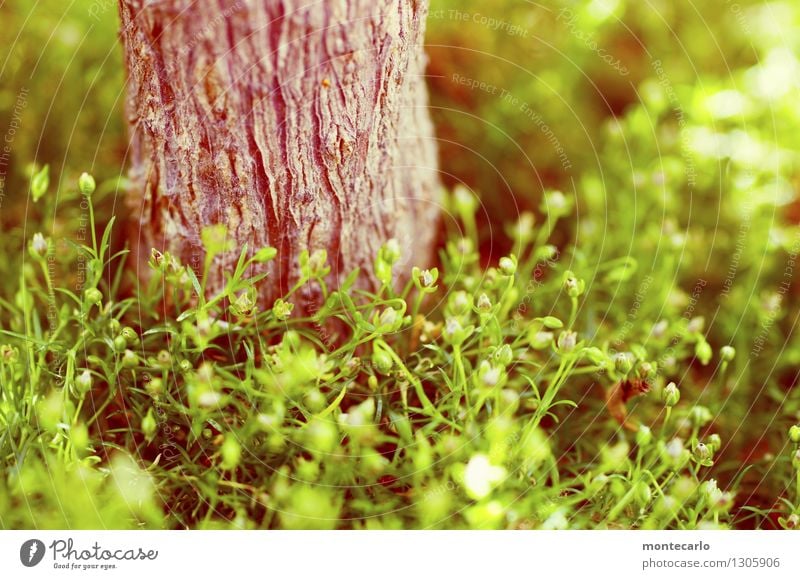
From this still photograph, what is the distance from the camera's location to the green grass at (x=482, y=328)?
63cm

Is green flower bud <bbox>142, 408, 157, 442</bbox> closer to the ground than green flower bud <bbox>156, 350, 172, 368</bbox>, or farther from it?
closer to the ground

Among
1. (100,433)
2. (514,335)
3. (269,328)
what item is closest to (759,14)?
(514,335)

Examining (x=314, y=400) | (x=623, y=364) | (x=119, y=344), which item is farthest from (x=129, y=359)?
(x=623, y=364)

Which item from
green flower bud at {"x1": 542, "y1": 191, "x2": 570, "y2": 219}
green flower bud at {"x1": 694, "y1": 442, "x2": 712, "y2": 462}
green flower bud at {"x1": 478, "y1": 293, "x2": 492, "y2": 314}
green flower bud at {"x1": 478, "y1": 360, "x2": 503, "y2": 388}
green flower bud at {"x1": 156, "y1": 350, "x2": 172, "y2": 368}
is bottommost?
green flower bud at {"x1": 156, "y1": 350, "x2": 172, "y2": 368}

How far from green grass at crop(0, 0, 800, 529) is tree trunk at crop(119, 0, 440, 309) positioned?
5cm

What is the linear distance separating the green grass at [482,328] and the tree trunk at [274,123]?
0.17ft

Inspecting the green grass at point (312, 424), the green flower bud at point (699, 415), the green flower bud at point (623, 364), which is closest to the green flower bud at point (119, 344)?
the green grass at point (312, 424)

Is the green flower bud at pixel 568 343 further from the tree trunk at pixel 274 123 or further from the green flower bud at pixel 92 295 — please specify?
the green flower bud at pixel 92 295

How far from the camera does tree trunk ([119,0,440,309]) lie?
0.56 metres

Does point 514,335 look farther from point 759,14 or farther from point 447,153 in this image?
point 759,14

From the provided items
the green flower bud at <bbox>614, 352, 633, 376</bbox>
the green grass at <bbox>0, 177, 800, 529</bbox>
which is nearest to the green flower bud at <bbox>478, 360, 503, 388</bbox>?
the green grass at <bbox>0, 177, 800, 529</bbox>

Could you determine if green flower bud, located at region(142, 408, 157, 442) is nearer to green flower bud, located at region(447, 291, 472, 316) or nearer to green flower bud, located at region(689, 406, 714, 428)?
green flower bud, located at region(447, 291, 472, 316)

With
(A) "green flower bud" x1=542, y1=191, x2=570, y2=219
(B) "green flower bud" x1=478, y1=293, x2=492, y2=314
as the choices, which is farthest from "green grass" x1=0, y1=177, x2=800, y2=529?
(A) "green flower bud" x1=542, y1=191, x2=570, y2=219

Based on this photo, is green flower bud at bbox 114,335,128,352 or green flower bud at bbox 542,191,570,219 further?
green flower bud at bbox 542,191,570,219
